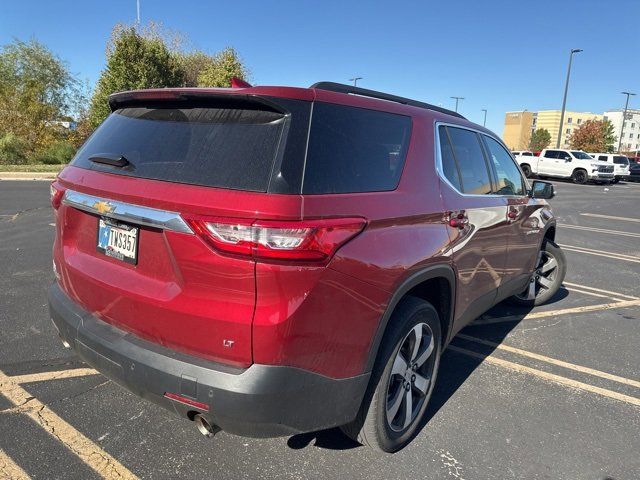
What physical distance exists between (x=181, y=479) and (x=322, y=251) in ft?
4.52

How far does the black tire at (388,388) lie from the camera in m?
2.34

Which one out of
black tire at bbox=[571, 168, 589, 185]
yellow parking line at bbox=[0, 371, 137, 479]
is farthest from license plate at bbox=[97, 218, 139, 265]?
black tire at bbox=[571, 168, 589, 185]

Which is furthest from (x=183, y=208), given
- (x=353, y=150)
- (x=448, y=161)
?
(x=448, y=161)

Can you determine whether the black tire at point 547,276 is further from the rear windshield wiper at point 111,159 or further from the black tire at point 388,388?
the rear windshield wiper at point 111,159

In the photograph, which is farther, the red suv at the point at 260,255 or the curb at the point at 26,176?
the curb at the point at 26,176

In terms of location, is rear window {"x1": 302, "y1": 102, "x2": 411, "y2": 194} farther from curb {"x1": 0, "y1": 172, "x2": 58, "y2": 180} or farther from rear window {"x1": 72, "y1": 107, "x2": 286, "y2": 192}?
curb {"x1": 0, "y1": 172, "x2": 58, "y2": 180}

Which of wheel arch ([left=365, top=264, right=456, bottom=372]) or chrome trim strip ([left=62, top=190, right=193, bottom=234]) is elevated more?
chrome trim strip ([left=62, top=190, right=193, bottom=234])

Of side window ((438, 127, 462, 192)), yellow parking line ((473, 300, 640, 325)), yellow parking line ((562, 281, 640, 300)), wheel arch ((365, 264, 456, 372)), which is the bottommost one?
yellow parking line ((473, 300, 640, 325))

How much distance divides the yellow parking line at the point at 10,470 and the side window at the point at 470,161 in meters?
2.83

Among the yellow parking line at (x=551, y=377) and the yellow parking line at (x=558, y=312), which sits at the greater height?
the yellow parking line at (x=558, y=312)

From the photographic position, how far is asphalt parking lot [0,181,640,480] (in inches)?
96.7

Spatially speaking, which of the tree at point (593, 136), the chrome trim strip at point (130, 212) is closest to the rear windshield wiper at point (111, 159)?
the chrome trim strip at point (130, 212)

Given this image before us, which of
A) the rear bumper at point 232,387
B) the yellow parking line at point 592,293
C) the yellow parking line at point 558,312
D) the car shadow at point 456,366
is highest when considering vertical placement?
the rear bumper at point 232,387

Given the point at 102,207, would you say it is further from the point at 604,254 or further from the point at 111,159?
the point at 604,254
